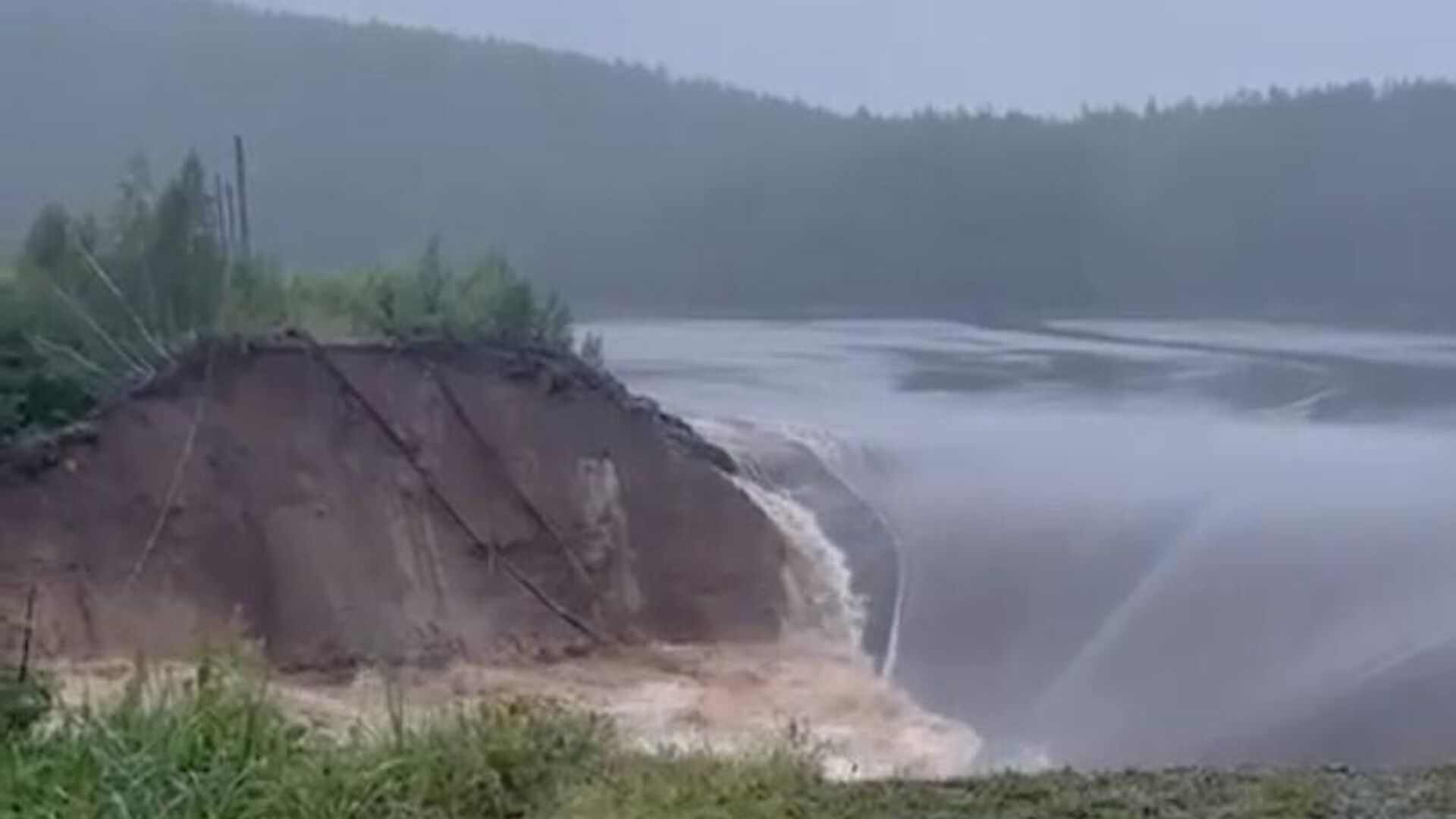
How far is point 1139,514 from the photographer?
1209 centimetres

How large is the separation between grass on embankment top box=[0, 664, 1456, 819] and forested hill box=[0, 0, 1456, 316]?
36.1 ft

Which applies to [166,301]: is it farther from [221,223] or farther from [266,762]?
[266,762]

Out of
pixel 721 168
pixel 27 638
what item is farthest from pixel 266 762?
pixel 721 168

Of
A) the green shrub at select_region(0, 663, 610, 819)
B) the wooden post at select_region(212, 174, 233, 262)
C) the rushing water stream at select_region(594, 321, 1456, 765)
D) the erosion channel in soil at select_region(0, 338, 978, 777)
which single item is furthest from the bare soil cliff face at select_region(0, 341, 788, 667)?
the green shrub at select_region(0, 663, 610, 819)

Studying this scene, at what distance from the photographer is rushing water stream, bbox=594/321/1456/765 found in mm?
9461

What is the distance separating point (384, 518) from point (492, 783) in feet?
25.6

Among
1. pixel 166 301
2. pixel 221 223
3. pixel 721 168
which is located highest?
pixel 721 168

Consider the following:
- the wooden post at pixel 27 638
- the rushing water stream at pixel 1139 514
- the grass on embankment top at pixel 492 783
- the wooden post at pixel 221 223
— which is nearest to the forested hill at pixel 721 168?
the rushing water stream at pixel 1139 514

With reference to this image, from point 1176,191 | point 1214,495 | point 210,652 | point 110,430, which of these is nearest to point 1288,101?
point 1176,191

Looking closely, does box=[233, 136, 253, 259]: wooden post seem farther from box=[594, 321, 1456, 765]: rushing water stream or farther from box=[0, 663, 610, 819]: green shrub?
box=[0, 663, 610, 819]: green shrub

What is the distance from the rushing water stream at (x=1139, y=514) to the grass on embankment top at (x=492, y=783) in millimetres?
4258

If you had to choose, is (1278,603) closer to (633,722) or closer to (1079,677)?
(1079,677)

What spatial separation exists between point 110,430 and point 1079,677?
549 cm

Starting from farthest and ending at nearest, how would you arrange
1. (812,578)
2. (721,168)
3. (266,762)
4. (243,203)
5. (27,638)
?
(721,168)
(243,203)
(812,578)
(27,638)
(266,762)
